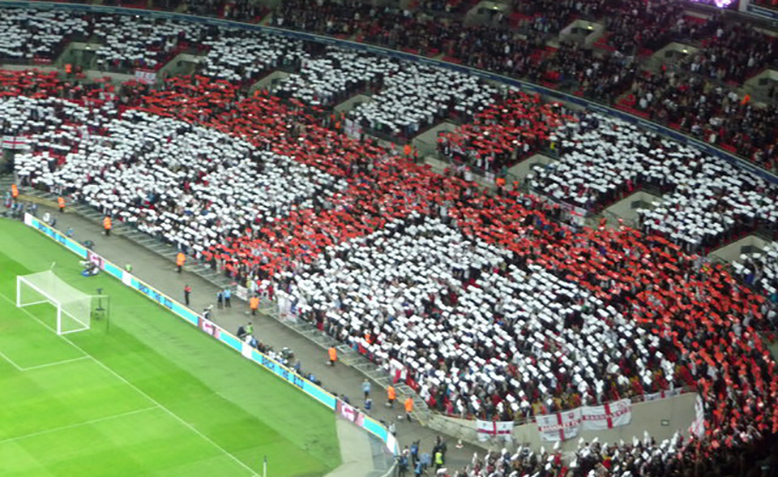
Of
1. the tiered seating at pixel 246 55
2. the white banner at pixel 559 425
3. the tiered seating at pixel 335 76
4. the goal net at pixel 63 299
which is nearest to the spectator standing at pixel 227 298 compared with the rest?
the goal net at pixel 63 299

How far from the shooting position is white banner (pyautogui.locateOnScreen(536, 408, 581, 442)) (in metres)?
58.5

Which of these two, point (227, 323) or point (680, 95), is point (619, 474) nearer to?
point (227, 323)

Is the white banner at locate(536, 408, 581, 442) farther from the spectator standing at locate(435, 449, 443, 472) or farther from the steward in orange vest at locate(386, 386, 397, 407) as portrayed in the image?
the steward in orange vest at locate(386, 386, 397, 407)

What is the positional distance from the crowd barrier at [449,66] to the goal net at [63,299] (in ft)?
90.5

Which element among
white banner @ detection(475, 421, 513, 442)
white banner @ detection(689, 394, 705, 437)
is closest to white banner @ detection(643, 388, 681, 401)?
white banner @ detection(689, 394, 705, 437)

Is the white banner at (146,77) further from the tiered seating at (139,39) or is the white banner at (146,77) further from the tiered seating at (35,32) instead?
the tiered seating at (35,32)

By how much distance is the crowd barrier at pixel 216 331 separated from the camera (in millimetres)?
60759

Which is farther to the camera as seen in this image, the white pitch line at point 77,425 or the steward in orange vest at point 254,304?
the steward in orange vest at point 254,304

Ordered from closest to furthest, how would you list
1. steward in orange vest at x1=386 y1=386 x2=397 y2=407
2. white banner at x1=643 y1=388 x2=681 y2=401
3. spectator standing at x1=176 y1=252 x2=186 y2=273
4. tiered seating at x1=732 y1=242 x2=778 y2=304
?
white banner at x1=643 y1=388 x2=681 y2=401
steward in orange vest at x1=386 y1=386 x2=397 y2=407
tiered seating at x1=732 y1=242 x2=778 y2=304
spectator standing at x1=176 y1=252 x2=186 y2=273

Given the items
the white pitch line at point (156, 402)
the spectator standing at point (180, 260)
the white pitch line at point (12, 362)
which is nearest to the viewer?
the white pitch line at point (156, 402)

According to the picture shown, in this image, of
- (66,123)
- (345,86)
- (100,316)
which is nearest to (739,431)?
(100,316)

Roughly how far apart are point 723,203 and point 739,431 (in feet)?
69.9

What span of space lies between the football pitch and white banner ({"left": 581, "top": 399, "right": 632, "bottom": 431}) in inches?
412

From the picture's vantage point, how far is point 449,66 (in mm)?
86250
